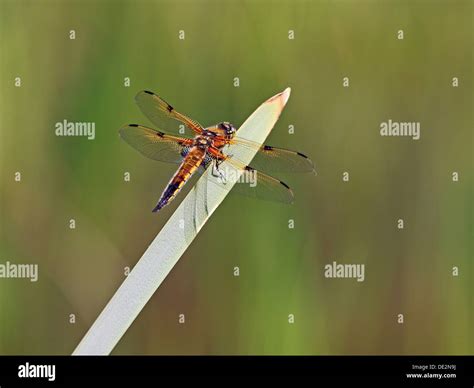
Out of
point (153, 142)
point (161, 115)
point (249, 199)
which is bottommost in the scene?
point (249, 199)

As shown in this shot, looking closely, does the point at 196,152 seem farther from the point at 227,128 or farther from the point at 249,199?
the point at 249,199

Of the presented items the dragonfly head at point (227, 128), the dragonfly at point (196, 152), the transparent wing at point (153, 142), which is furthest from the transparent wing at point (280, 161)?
the transparent wing at point (153, 142)

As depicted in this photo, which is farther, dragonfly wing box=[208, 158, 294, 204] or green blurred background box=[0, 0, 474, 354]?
green blurred background box=[0, 0, 474, 354]

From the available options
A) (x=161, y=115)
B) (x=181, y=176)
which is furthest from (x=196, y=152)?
(x=161, y=115)

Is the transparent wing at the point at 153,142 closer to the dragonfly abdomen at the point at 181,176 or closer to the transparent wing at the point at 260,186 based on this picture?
the dragonfly abdomen at the point at 181,176

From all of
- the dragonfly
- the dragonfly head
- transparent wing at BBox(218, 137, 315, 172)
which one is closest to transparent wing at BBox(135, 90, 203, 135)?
the dragonfly

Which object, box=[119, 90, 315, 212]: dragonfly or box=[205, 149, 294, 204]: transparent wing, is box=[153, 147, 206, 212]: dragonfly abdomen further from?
box=[205, 149, 294, 204]: transparent wing

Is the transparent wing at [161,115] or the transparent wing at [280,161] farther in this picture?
the transparent wing at [161,115]

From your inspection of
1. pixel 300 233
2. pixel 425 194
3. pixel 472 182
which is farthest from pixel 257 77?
pixel 472 182

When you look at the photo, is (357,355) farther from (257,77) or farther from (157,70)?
(157,70)
